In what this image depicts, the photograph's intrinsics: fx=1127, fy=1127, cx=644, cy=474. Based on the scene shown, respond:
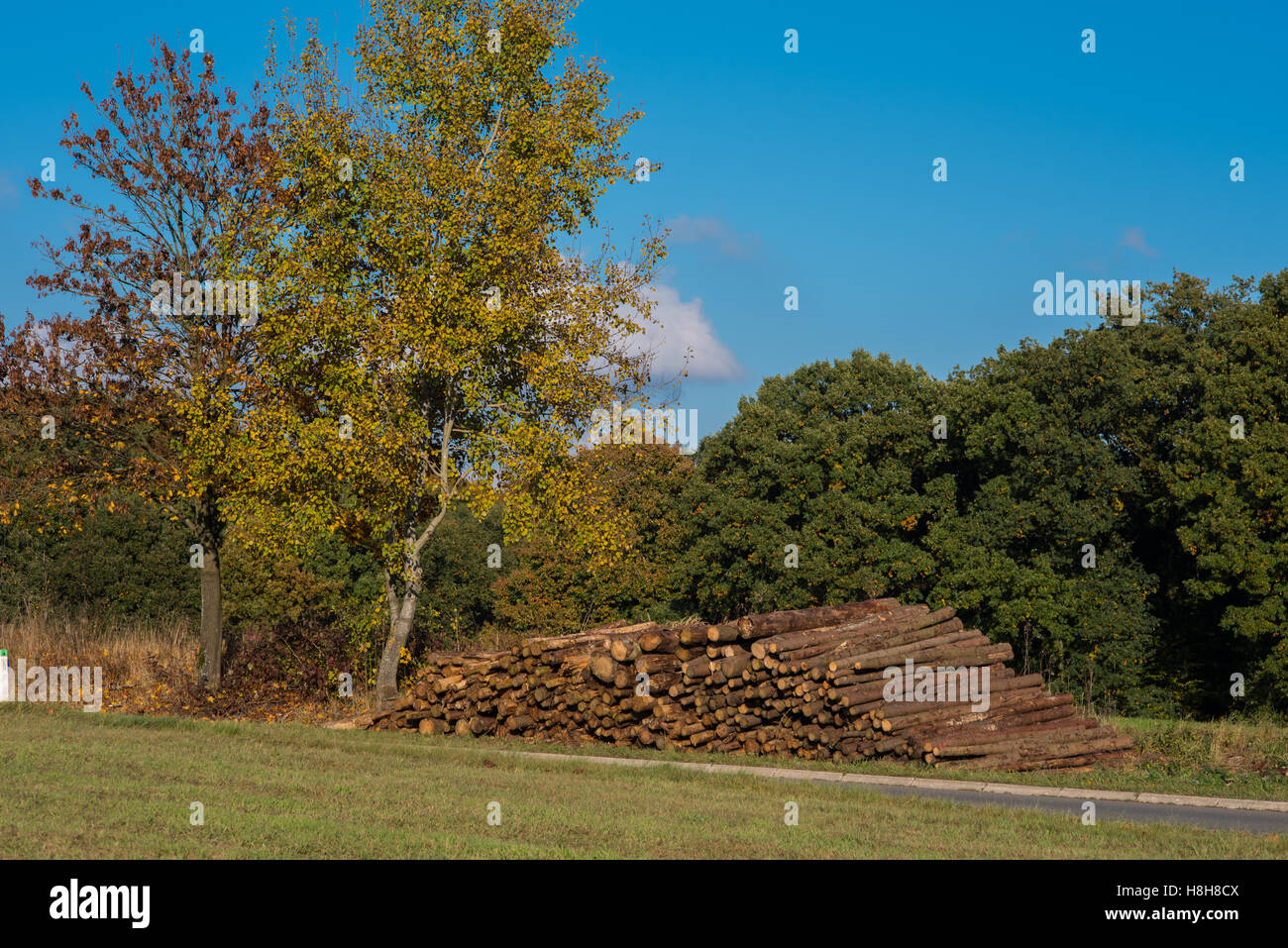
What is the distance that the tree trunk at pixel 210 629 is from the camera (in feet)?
66.5

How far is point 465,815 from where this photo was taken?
926 centimetres

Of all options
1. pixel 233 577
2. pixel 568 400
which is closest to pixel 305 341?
pixel 568 400

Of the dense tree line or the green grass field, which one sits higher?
the dense tree line

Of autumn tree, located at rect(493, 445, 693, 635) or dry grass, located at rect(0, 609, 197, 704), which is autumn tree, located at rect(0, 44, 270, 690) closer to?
dry grass, located at rect(0, 609, 197, 704)

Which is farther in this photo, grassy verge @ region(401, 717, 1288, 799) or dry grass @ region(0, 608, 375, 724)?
dry grass @ region(0, 608, 375, 724)

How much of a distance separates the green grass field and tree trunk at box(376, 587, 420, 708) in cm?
564

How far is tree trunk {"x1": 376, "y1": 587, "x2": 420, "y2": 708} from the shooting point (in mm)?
19266

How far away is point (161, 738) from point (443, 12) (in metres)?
12.6

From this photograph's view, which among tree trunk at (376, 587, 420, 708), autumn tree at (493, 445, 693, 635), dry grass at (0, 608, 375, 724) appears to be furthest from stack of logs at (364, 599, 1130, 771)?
autumn tree at (493, 445, 693, 635)

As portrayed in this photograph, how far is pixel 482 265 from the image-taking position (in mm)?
18203

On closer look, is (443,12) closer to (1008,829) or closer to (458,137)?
(458,137)

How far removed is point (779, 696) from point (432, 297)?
829cm

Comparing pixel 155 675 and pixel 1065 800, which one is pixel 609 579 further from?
pixel 1065 800

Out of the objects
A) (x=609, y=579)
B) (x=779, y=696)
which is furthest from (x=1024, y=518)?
(x=779, y=696)
